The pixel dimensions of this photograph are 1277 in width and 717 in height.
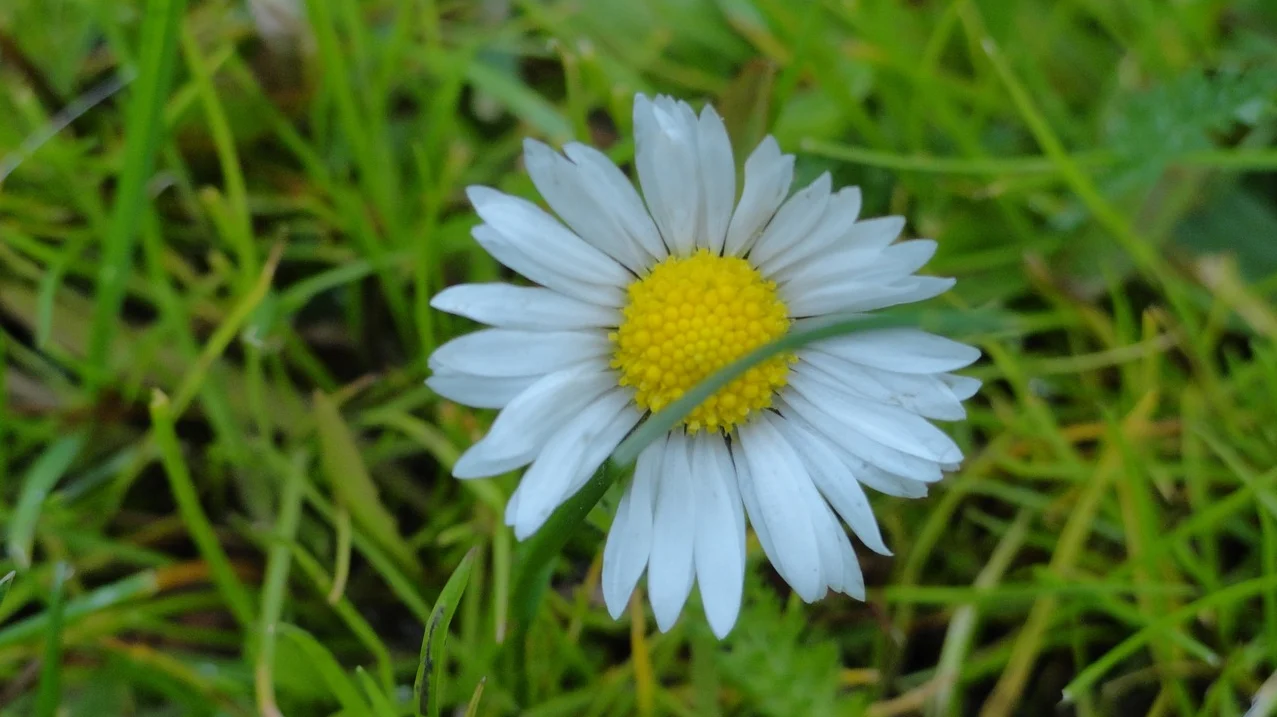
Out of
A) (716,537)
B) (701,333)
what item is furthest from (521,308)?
(716,537)

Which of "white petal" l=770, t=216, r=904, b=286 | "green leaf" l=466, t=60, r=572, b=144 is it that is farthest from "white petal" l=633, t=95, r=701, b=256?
"green leaf" l=466, t=60, r=572, b=144

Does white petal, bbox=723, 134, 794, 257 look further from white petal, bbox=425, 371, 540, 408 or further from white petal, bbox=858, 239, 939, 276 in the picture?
white petal, bbox=425, 371, 540, 408

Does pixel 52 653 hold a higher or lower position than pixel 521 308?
lower

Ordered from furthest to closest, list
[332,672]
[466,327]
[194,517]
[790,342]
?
[466,327] → [194,517] → [332,672] → [790,342]

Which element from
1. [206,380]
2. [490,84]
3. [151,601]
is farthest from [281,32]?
Result: [151,601]

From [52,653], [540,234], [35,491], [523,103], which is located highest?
[523,103]

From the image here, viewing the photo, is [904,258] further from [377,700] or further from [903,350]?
[377,700]
